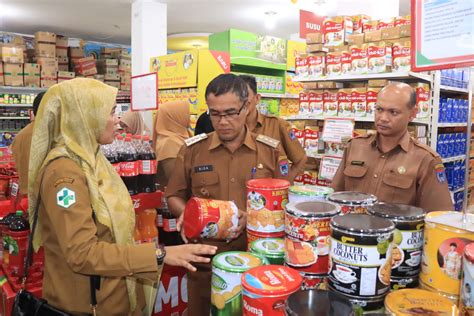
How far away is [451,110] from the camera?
4023 mm

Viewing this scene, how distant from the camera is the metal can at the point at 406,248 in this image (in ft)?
3.72

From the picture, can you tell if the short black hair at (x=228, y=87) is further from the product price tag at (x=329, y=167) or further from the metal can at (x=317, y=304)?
the product price tag at (x=329, y=167)

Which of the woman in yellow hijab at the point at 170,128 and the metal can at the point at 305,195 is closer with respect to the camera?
the metal can at the point at 305,195

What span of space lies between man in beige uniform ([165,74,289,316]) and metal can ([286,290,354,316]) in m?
1.01

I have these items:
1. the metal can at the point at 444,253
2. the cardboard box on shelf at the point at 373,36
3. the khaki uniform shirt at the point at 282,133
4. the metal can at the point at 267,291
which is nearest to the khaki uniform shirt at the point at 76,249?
the metal can at the point at 267,291

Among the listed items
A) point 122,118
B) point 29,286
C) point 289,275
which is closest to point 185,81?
point 122,118

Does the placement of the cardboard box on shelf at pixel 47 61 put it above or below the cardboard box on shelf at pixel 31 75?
above

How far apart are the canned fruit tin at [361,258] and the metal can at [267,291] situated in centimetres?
12

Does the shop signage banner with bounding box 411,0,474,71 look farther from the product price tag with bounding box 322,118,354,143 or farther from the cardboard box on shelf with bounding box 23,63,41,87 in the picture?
the cardboard box on shelf with bounding box 23,63,41,87

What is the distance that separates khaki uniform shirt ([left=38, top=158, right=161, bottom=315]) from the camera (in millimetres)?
1349

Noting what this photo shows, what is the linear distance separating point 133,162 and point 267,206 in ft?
4.33

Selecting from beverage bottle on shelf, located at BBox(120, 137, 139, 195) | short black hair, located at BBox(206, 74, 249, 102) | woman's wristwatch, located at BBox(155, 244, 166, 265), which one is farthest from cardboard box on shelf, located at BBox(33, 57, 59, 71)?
woman's wristwatch, located at BBox(155, 244, 166, 265)

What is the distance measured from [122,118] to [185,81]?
46.7 inches

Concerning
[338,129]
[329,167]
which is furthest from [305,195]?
[338,129]
